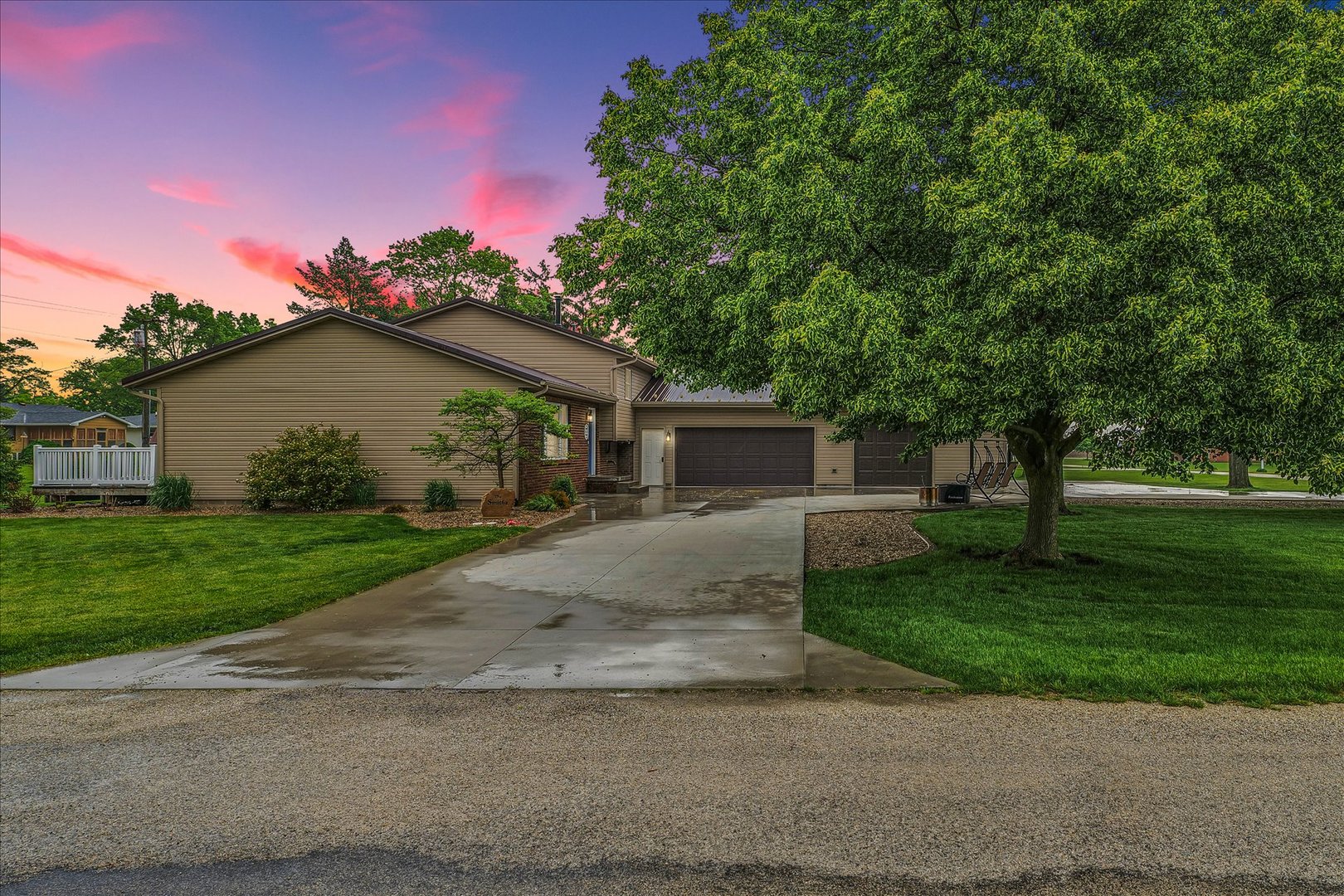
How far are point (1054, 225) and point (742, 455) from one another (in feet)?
61.4

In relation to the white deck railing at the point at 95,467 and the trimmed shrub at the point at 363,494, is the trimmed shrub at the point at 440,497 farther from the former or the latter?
the white deck railing at the point at 95,467

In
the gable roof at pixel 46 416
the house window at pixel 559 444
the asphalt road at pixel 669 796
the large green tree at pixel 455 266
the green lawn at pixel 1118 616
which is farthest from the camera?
the gable roof at pixel 46 416

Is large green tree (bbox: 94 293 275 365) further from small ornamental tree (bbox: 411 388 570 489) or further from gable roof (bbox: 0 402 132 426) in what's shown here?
small ornamental tree (bbox: 411 388 570 489)

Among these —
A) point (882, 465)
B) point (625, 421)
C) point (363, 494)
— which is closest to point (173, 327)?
point (625, 421)

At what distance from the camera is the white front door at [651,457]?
24859 millimetres

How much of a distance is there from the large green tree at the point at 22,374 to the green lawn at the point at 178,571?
82792 millimetres

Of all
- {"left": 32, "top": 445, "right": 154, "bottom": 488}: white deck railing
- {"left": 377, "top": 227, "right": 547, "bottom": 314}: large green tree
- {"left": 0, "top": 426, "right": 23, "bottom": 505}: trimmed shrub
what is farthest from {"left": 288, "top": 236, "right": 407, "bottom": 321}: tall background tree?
{"left": 0, "top": 426, "right": 23, "bottom": 505}: trimmed shrub

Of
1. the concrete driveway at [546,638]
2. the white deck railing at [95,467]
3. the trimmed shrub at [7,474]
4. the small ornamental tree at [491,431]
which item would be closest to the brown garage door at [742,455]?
the small ornamental tree at [491,431]

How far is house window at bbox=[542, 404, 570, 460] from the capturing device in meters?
18.8

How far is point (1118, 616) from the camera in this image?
675 cm

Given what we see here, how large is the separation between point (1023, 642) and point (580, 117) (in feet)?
56.5

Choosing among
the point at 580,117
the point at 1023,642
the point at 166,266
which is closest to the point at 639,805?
the point at 1023,642

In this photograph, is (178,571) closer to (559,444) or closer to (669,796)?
(669,796)

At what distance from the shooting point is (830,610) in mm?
6953
